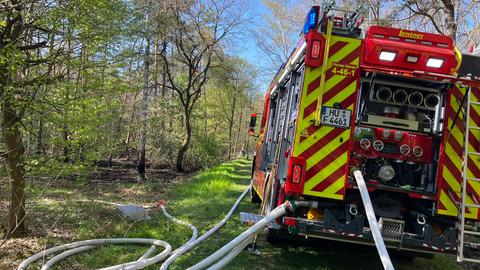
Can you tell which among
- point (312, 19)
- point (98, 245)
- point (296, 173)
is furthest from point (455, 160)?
point (98, 245)

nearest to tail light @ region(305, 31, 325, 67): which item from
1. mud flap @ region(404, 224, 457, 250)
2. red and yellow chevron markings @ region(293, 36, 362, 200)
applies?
red and yellow chevron markings @ region(293, 36, 362, 200)

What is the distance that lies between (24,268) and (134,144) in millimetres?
17099

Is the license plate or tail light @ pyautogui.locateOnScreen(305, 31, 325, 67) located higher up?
tail light @ pyautogui.locateOnScreen(305, 31, 325, 67)

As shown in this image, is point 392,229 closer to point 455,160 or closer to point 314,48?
point 455,160

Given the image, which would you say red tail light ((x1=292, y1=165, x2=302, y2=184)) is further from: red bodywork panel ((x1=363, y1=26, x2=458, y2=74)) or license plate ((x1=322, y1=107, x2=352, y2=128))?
red bodywork panel ((x1=363, y1=26, x2=458, y2=74))

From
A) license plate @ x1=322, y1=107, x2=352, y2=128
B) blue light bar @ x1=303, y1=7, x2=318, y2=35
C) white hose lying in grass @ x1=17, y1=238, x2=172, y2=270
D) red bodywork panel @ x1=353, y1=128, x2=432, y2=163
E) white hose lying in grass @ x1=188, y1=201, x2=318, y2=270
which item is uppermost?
blue light bar @ x1=303, y1=7, x2=318, y2=35

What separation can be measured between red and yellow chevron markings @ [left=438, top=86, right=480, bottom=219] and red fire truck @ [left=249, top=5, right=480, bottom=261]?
0.04 feet

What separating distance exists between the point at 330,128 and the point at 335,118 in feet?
0.46

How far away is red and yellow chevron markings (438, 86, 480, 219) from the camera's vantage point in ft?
17.0

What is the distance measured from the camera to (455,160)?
17.3 feet

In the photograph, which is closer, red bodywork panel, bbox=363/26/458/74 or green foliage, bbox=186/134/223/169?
red bodywork panel, bbox=363/26/458/74

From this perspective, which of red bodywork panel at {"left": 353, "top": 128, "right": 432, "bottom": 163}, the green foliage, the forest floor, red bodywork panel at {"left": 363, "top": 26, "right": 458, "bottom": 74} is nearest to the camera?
red bodywork panel at {"left": 363, "top": 26, "right": 458, "bottom": 74}

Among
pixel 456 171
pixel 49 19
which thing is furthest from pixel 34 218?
pixel 456 171

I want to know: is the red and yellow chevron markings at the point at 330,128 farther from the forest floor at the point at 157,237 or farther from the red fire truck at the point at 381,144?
the forest floor at the point at 157,237
